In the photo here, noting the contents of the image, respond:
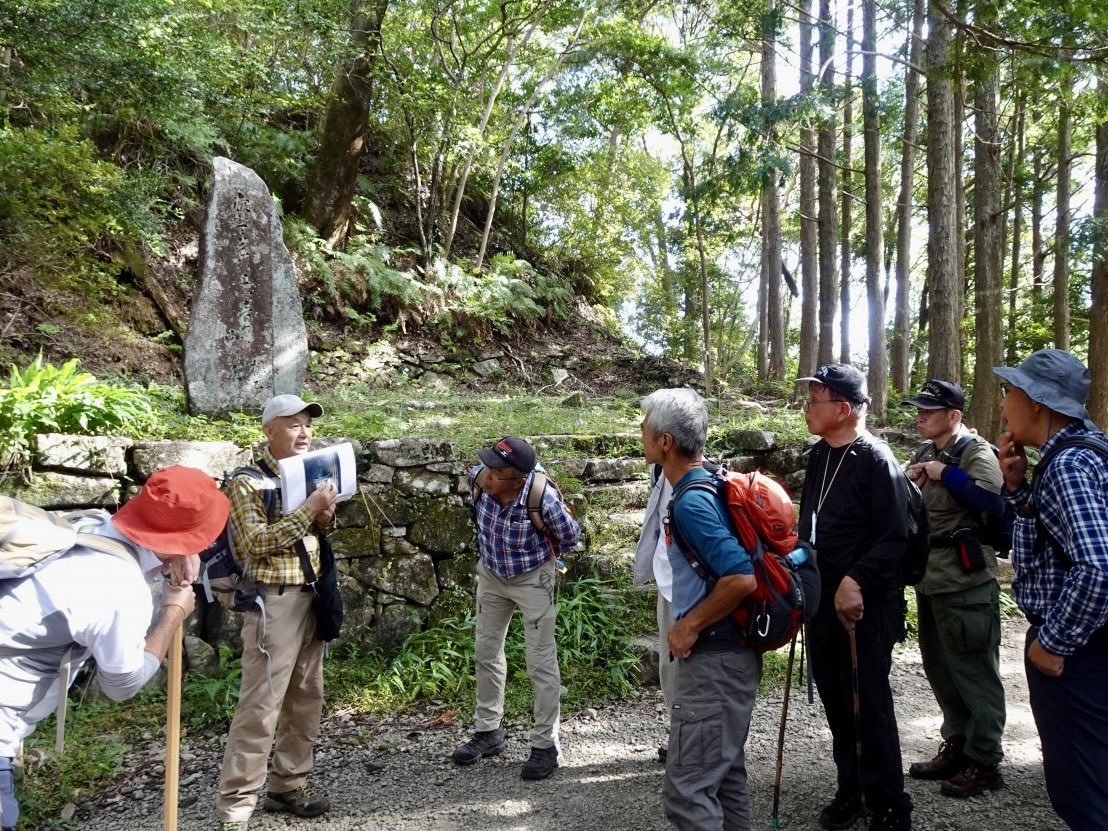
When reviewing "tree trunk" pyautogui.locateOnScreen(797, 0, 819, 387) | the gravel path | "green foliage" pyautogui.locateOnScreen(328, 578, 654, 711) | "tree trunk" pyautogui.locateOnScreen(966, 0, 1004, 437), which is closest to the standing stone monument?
"green foliage" pyautogui.locateOnScreen(328, 578, 654, 711)

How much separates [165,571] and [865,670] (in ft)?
9.67

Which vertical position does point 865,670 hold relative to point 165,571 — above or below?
below

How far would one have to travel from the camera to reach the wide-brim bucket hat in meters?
2.48

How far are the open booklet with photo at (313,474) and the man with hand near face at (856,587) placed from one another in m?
2.30

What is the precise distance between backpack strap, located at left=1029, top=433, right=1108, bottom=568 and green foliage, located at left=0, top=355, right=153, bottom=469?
5.54 metres

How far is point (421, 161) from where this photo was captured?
1516 cm

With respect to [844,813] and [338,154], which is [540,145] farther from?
[844,813]

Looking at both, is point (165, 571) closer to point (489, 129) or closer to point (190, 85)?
point (190, 85)

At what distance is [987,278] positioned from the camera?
381 inches

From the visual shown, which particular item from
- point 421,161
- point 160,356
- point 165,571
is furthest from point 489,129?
point 165,571

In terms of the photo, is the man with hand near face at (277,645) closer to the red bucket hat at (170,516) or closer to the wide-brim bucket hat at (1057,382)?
the red bucket hat at (170,516)

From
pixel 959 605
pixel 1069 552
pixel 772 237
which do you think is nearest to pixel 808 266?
pixel 772 237

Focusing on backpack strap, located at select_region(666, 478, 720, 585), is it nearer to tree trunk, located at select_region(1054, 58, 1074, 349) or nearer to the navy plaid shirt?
the navy plaid shirt

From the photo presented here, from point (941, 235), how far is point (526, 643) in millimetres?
7099
